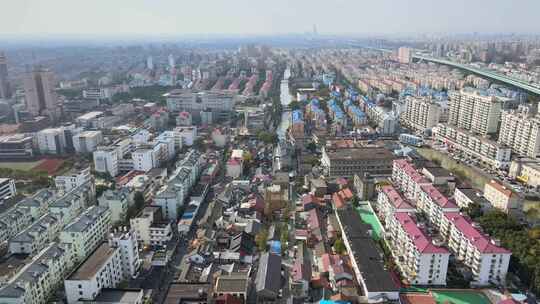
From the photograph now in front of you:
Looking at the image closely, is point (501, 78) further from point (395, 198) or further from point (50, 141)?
point (50, 141)

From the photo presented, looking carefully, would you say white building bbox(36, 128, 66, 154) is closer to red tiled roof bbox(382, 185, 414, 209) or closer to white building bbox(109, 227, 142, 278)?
white building bbox(109, 227, 142, 278)

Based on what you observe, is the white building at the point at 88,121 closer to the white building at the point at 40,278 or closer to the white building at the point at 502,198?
the white building at the point at 40,278

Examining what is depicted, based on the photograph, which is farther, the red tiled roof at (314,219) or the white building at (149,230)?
the red tiled roof at (314,219)

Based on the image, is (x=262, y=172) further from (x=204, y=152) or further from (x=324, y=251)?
(x=324, y=251)

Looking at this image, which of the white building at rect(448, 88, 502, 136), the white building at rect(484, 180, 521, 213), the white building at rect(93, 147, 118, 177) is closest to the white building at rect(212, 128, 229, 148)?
the white building at rect(93, 147, 118, 177)

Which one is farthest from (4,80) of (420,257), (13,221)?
(420,257)

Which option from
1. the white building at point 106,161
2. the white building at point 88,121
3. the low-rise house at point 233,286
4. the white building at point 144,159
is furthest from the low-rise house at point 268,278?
the white building at point 88,121
